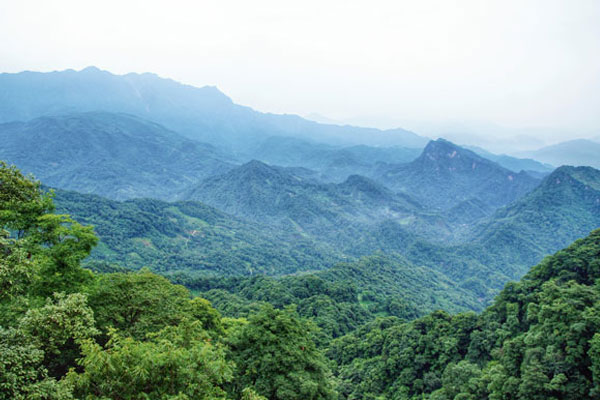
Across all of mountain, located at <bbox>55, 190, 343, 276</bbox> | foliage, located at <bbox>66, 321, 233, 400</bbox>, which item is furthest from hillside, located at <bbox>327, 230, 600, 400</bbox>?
mountain, located at <bbox>55, 190, 343, 276</bbox>

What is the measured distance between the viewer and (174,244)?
550ft

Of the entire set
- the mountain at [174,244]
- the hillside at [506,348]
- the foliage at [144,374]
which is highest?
the foliage at [144,374]

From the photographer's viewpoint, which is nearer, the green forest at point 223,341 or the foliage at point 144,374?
the foliage at point 144,374

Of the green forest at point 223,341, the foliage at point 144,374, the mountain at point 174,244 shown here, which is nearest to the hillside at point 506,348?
the green forest at point 223,341

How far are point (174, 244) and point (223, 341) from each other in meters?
156

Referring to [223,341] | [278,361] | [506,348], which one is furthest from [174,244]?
[506,348]

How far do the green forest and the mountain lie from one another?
10881 centimetres

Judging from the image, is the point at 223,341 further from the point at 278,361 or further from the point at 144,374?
the point at 144,374

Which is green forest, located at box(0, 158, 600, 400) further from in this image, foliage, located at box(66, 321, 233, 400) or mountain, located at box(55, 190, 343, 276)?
mountain, located at box(55, 190, 343, 276)

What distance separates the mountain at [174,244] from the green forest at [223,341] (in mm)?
108809

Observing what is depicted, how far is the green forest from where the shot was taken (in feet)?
41.8

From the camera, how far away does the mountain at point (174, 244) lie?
483ft

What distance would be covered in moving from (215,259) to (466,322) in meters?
130

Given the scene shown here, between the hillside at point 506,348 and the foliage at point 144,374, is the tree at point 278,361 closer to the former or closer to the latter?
the foliage at point 144,374
